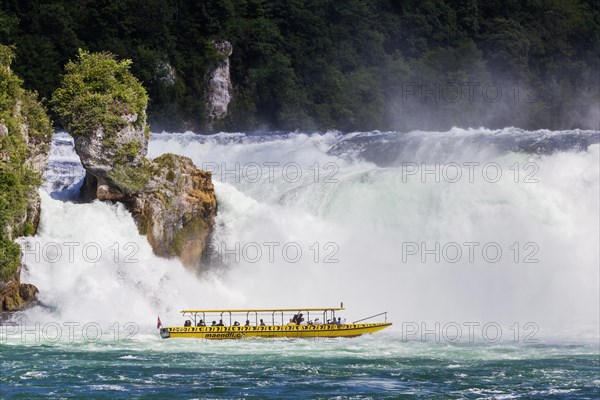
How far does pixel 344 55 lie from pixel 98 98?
44090mm

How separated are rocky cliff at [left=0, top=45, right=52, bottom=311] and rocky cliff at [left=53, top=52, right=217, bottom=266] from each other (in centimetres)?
149

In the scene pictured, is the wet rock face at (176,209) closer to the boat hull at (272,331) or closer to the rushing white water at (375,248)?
the rushing white water at (375,248)

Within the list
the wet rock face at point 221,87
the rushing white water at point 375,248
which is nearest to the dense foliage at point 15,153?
the rushing white water at point 375,248

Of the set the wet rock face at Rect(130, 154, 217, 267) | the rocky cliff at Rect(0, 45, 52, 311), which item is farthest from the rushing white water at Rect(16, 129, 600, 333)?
the rocky cliff at Rect(0, 45, 52, 311)

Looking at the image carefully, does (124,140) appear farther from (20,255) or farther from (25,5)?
(25,5)

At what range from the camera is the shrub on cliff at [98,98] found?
4903 cm

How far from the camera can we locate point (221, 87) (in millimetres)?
85125

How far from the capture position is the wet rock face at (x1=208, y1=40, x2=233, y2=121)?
277ft

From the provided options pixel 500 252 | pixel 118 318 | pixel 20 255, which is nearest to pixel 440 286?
pixel 500 252

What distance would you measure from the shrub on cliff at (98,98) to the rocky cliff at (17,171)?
120 cm

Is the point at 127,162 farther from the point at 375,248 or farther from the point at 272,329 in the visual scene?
the point at 375,248

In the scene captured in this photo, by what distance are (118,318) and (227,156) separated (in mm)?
20466

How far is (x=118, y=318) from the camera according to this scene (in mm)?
45969

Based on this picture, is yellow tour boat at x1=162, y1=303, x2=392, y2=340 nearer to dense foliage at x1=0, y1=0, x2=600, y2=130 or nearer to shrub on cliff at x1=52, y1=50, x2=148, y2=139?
shrub on cliff at x1=52, y1=50, x2=148, y2=139
